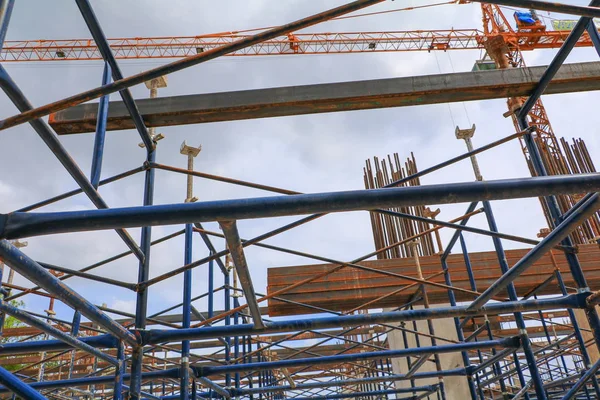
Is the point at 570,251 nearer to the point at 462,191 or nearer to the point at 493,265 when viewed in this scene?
the point at 462,191

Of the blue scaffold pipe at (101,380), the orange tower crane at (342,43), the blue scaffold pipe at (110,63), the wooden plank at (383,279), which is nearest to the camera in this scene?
the blue scaffold pipe at (110,63)

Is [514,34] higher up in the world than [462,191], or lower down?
higher up

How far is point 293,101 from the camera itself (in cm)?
458

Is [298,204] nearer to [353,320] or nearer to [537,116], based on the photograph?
[353,320]

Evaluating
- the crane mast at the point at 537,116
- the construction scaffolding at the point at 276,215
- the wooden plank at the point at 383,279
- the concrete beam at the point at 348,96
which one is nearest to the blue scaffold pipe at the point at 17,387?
the construction scaffolding at the point at 276,215

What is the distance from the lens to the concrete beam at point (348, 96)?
455 centimetres

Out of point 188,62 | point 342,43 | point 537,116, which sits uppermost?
point 342,43

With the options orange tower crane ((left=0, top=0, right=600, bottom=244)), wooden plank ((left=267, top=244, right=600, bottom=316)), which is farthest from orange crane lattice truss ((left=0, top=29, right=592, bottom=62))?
wooden plank ((left=267, top=244, right=600, bottom=316))

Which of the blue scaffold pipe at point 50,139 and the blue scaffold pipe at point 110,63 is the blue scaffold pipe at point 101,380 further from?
the blue scaffold pipe at point 110,63

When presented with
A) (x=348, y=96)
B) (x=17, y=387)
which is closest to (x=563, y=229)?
(x=348, y=96)

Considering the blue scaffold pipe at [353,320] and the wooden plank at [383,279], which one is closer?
the blue scaffold pipe at [353,320]

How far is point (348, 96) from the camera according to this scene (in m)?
4.62

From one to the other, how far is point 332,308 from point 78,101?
8308 mm

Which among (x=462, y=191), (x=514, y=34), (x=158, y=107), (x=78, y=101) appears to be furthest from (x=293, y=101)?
(x=514, y=34)
